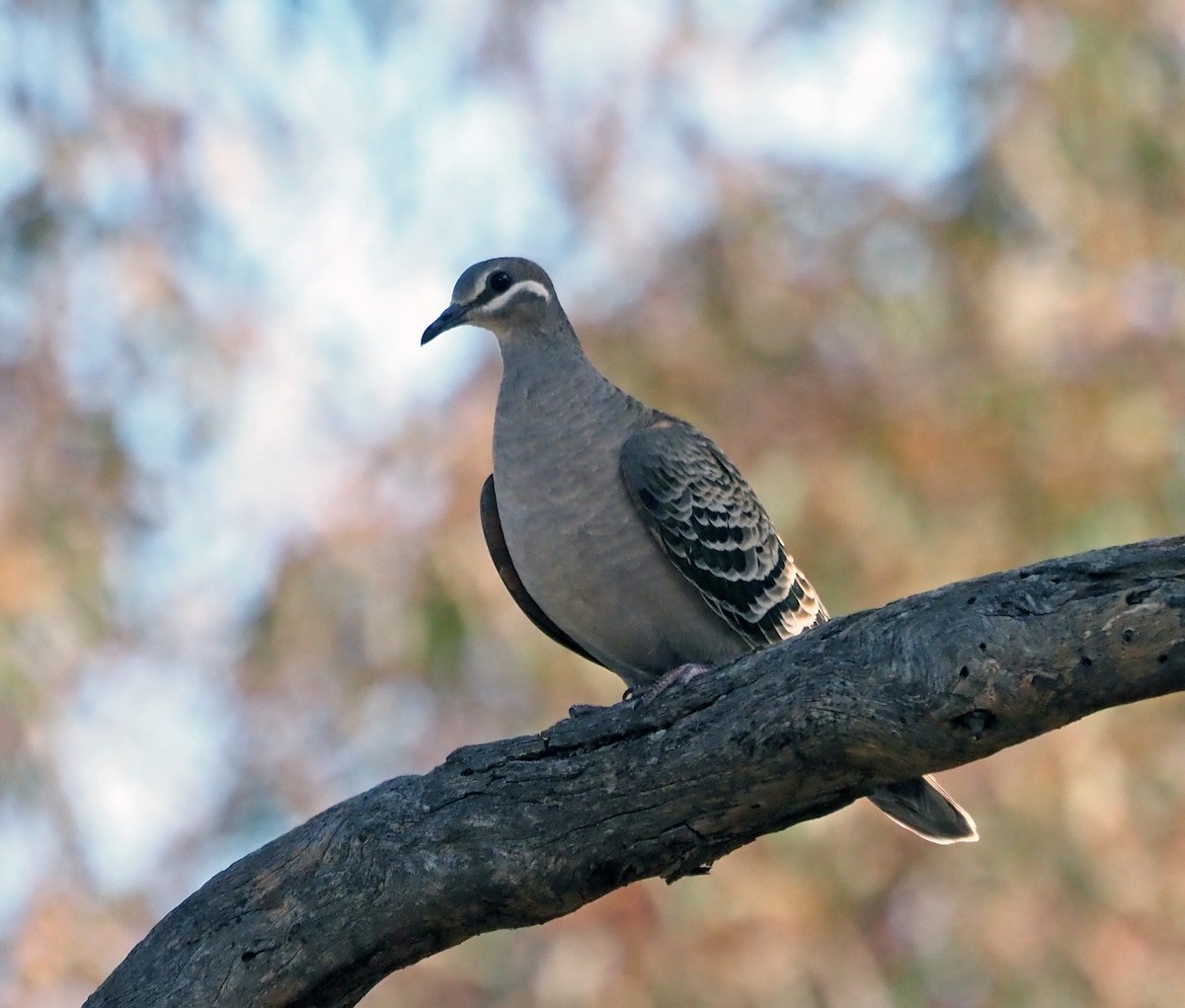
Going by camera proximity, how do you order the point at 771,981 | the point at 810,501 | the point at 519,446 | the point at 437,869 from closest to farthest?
the point at 437,869 → the point at 519,446 → the point at 771,981 → the point at 810,501

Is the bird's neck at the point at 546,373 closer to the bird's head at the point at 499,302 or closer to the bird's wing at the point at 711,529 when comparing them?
the bird's head at the point at 499,302

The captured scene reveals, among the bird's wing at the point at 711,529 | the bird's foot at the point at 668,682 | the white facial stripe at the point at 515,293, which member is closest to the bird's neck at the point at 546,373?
the white facial stripe at the point at 515,293

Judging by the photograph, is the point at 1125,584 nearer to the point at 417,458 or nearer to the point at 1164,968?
the point at 1164,968

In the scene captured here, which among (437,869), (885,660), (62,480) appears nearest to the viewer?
(885,660)

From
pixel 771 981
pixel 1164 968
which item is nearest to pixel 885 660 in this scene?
pixel 771 981

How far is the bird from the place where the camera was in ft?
17.6

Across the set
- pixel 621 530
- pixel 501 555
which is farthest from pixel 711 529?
pixel 501 555

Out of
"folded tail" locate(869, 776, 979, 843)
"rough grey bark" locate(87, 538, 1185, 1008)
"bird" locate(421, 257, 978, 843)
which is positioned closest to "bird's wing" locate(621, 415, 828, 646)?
"bird" locate(421, 257, 978, 843)

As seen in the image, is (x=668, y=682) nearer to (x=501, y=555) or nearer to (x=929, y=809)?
(x=929, y=809)

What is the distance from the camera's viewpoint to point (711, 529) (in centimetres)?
552

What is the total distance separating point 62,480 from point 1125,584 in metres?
9.09

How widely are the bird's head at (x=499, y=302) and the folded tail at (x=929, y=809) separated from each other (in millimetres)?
2122

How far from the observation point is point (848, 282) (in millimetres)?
11320

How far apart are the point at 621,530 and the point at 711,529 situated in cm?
31
